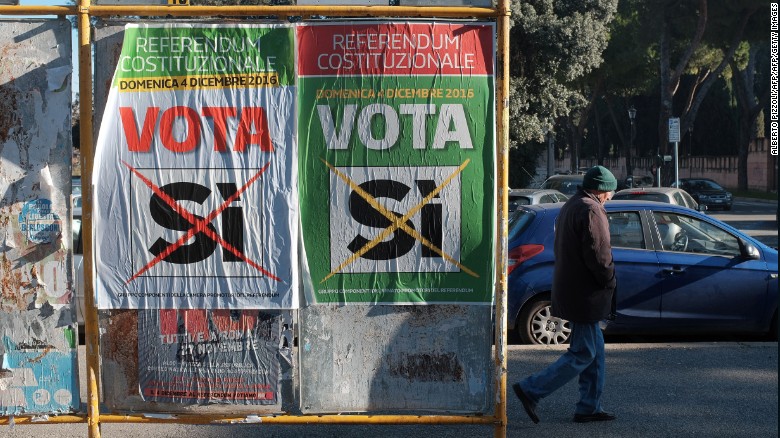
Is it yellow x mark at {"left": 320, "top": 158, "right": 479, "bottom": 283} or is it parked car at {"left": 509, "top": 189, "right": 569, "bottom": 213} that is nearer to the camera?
yellow x mark at {"left": 320, "top": 158, "right": 479, "bottom": 283}

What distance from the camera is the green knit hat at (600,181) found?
6.25m

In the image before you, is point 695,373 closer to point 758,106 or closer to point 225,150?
point 225,150

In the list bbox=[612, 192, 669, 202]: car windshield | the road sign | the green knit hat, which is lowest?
bbox=[612, 192, 669, 202]: car windshield

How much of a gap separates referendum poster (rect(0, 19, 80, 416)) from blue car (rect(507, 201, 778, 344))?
199 inches

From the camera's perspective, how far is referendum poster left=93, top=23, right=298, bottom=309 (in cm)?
486

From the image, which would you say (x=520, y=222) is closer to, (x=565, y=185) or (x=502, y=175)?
(x=502, y=175)

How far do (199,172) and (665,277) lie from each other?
5733 millimetres

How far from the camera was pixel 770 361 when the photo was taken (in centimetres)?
805

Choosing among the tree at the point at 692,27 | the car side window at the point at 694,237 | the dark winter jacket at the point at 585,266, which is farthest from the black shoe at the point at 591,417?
the tree at the point at 692,27

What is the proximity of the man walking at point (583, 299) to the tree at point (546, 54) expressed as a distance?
1815cm

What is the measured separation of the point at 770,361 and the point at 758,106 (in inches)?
1792

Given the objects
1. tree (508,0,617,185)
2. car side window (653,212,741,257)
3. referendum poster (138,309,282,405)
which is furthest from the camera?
tree (508,0,617,185)

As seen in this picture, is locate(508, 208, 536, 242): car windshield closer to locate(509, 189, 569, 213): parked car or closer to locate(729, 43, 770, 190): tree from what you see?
locate(509, 189, 569, 213): parked car

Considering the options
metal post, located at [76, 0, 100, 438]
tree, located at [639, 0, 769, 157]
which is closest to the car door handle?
metal post, located at [76, 0, 100, 438]
